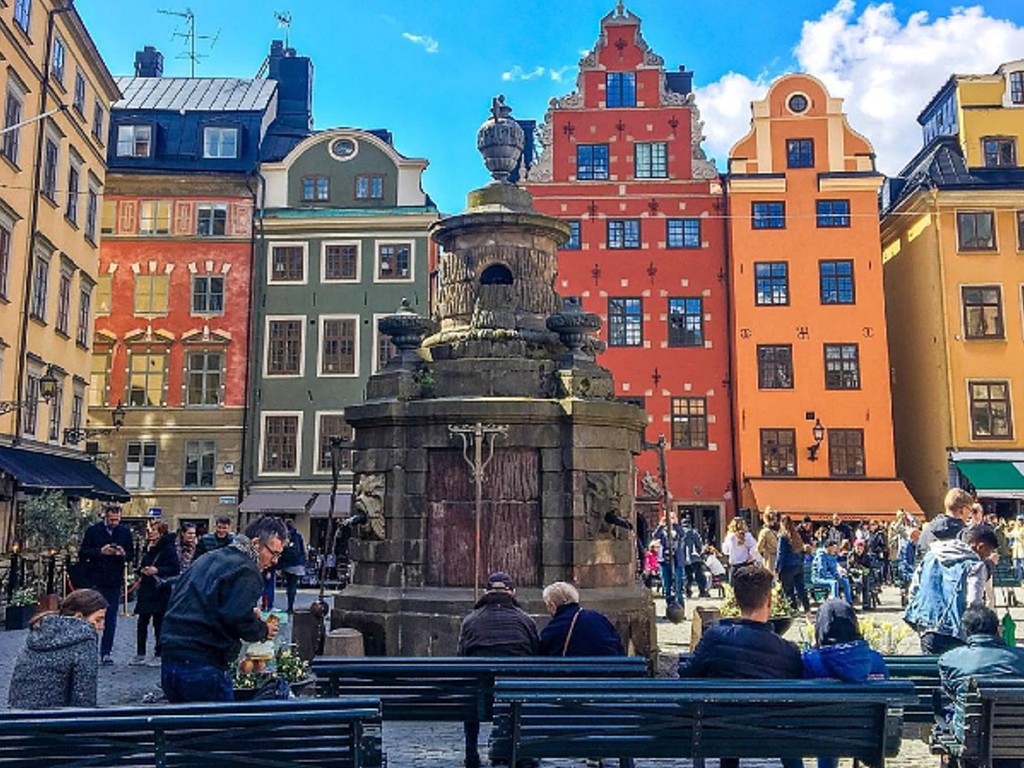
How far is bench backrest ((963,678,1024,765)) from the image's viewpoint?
5.63m

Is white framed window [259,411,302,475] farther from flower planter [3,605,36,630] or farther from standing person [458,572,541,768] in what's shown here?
standing person [458,572,541,768]

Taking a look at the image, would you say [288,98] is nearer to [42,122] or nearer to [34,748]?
[42,122]

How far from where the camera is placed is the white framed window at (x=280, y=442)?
34.9 meters

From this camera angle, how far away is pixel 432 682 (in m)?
6.61

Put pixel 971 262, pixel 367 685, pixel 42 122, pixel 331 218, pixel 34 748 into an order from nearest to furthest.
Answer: pixel 34 748 < pixel 367 685 < pixel 42 122 < pixel 971 262 < pixel 331 218

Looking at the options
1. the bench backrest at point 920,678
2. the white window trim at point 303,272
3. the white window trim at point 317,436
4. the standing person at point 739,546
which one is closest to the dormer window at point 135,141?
the white window trim at point 303,272

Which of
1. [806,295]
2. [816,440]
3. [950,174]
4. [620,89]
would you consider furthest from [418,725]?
[950,174]

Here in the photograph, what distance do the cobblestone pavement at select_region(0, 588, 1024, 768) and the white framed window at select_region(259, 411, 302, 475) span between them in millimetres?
18767

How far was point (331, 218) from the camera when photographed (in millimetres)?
36000

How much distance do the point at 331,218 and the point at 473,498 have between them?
26497 millimetres

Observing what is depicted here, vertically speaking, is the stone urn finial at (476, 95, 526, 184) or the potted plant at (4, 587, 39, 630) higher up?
→ the stone urn finial at (476, 95, 526, 184)

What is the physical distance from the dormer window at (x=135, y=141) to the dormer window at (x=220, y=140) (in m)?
2.01

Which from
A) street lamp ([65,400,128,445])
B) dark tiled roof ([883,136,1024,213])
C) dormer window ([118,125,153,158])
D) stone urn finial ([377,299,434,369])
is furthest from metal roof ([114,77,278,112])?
stone urn finial ([377,299,434,369])

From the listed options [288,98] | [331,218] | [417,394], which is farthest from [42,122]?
[417,394]
